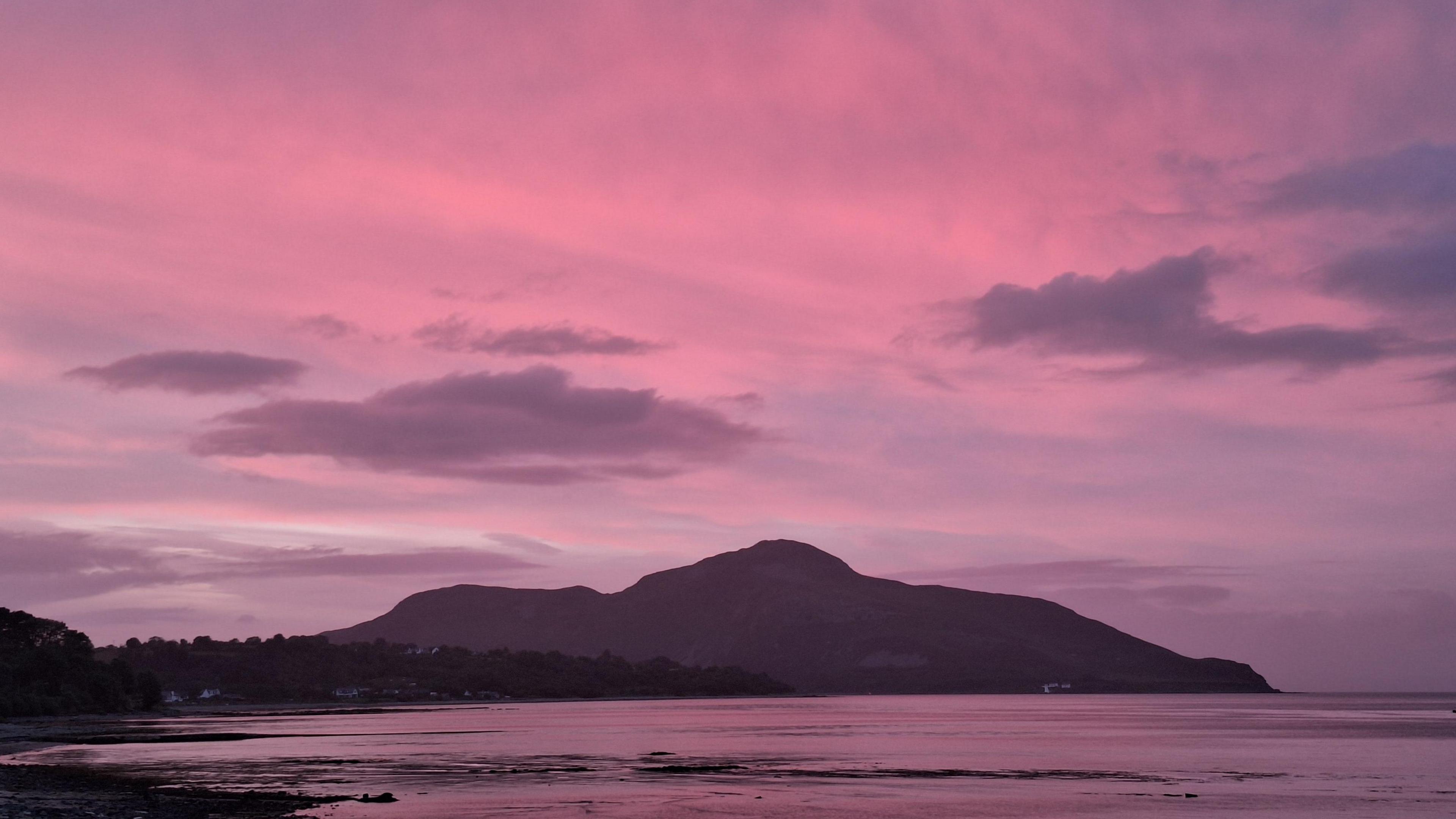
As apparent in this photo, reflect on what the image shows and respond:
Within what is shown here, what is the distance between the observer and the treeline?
522 feet

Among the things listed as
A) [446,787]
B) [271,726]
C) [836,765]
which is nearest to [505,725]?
[271,726]

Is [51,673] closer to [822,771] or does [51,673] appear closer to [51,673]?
[51,673]

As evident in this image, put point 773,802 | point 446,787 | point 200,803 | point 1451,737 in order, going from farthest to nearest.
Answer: point 1451,737 → point 446,787 → point 773,802 → point 200,803

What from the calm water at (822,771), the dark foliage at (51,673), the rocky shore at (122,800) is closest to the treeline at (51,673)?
the dark foliage at (51,673)

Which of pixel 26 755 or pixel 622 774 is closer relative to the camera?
pixel 622 774

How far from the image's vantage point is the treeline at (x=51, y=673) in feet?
522

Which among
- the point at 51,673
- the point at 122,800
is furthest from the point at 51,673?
the point at 122,800

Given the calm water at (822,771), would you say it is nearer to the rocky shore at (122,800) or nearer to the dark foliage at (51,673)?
the rocky shore at (122,800)

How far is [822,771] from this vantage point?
8331cm

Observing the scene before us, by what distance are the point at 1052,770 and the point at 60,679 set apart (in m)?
152

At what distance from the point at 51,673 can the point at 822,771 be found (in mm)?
142736

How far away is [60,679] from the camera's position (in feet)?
581

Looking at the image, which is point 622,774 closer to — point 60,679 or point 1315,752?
point 1315,752

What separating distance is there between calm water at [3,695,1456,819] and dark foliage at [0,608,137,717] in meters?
23.3
